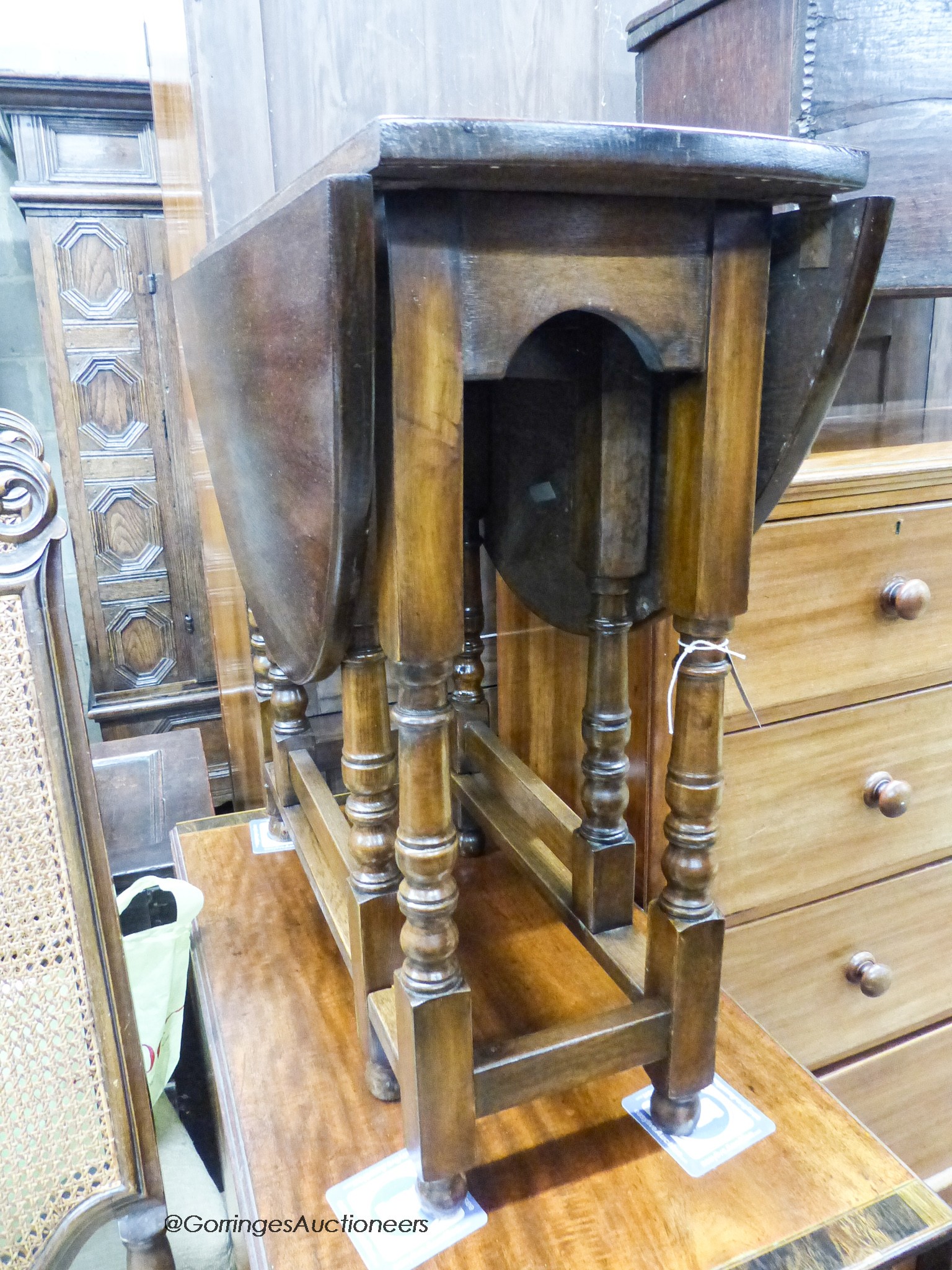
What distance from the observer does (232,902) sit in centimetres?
122

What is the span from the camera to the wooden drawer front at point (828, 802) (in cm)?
104

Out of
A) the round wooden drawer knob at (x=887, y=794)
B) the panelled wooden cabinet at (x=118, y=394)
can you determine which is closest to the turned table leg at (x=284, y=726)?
the round wooden drawer knob at (x=887, y=794)

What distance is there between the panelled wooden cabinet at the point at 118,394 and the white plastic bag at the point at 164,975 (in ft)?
4.69

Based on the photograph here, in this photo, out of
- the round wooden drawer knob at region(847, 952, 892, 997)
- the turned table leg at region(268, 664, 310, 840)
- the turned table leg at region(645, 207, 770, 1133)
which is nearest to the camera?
the turned table leg at region(645, 207, 770, 1133)

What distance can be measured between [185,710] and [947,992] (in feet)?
6.46

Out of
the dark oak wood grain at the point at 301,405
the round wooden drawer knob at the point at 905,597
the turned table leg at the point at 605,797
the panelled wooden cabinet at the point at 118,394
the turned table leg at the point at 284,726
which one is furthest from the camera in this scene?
the panelled wooden cabinet at the point at 118,394

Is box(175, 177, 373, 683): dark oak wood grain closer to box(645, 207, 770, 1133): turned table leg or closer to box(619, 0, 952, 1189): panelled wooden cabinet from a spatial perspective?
box(645, 207, 770, 1133): turned table leg

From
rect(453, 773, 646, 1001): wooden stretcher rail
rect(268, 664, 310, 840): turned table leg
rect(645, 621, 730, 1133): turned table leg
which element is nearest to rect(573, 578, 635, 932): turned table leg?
rect(453, 773, 646, 1001): wooden stretcher rail

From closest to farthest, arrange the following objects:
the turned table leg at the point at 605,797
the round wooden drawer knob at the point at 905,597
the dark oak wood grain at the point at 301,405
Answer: the dark oak wood grain at the point at 301,405
the turned table leg at the point at 605,797
the round wooden drawer knob at the point at 905,597

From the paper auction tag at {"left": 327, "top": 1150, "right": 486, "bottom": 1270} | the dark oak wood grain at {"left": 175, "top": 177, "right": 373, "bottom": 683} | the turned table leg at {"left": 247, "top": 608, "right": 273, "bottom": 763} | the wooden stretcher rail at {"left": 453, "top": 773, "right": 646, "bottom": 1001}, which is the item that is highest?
the dark oak wood grain at {"left": 175, "top": 177, "right": 373, "bottom": 683}

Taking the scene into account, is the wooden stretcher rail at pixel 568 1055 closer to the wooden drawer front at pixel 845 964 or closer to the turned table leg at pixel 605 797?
the turned table leg at pixel 605 797

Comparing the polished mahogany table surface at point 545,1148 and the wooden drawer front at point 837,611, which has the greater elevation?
the wooden drawer front at point 837,611

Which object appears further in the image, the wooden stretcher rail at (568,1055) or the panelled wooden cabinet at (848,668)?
the panelled wooden cabinet at (848,668)

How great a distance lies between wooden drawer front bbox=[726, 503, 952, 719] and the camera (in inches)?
38.2
